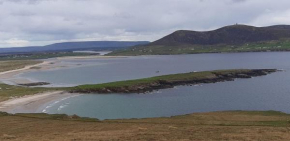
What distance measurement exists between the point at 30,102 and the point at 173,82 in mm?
51452

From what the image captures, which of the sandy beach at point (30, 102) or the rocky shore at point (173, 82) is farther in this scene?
the rocky shore at point (173, 82)

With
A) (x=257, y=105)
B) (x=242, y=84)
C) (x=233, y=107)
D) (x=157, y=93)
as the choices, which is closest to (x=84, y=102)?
(x=157, y=93)

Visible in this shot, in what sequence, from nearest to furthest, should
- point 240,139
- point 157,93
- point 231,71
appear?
point 240,139, point 157,93, point 231,71

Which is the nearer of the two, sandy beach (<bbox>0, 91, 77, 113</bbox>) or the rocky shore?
sandy beach (<bbox>0, 91, 77, 113</bbox>)

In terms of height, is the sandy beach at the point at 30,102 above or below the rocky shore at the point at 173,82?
below

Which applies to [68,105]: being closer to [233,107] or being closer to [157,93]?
[157,93]

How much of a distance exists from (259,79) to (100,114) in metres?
78.1

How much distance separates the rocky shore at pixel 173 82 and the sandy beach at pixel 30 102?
26.2 ft

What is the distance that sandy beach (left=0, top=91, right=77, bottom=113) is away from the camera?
72912 mm

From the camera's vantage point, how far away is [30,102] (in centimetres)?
Result: 8188

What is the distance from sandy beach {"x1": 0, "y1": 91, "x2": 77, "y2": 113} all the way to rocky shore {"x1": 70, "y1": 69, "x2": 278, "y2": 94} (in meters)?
7.98

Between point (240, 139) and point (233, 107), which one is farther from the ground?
point (240, 139)

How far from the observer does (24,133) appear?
120 ft

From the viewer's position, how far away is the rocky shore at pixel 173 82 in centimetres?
10106
